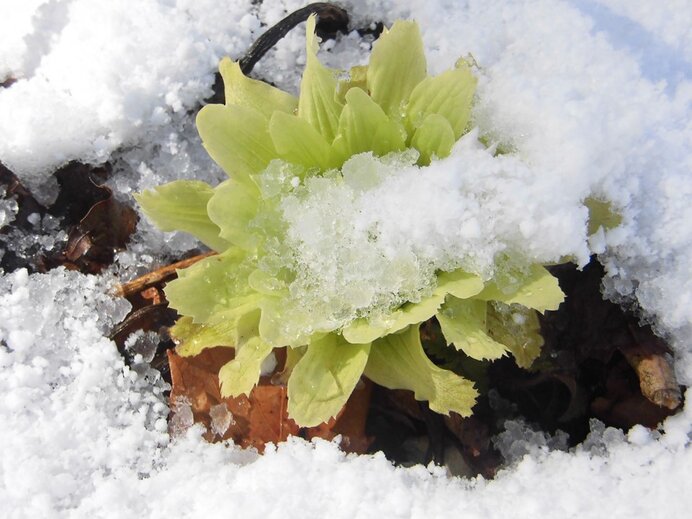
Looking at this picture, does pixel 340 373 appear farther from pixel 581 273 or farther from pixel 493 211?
pixel 581 273

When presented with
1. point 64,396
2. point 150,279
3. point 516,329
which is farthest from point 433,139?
point 64,396

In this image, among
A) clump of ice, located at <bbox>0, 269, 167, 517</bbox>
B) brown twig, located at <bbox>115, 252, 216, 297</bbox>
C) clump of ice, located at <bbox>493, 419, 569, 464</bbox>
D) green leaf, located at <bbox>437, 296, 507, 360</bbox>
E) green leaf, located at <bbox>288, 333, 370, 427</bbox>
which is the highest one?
green leaf, located at <bbox>437, 296, 507, 360</bbox>

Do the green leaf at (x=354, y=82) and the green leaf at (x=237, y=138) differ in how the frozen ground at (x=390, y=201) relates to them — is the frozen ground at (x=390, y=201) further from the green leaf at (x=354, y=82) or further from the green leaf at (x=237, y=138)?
the green leaf at (x=237, y=138)

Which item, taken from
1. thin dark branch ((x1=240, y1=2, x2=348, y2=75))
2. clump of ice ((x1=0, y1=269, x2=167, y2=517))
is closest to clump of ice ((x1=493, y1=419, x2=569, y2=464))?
clump of ice ((x1=0, y1=269, x2=167, y2=517))

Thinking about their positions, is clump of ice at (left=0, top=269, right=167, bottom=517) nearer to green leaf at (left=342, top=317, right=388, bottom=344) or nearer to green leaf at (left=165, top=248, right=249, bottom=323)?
green leaf at (left=165, top=248, right=249, bottom=323)

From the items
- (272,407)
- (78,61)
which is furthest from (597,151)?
(78,61)

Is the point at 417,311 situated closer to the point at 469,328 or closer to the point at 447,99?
the point at 469,328

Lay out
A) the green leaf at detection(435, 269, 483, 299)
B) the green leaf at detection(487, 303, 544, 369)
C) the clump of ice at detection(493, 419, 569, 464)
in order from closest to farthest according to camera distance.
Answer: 1. the green leaf at detection(435, 269, 483, 299)
2. the green leaf at detection(487, 303, 544, 369)
3. the clump of ice at detection(493, 419, 569, 464)
